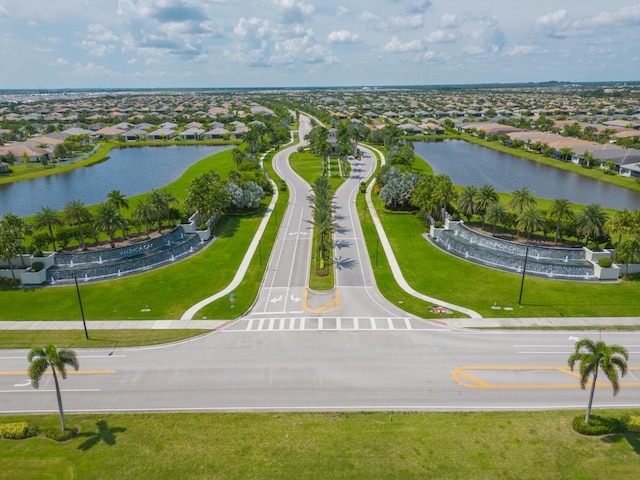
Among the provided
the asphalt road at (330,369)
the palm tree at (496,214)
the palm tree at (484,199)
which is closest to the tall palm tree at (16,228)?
the asphalt road at (330,369)

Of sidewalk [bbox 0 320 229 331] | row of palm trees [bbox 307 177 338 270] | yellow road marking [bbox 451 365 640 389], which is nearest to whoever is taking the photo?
yellow road marking [bbox 451 365 640 389]

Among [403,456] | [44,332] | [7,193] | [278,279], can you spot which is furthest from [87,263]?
[7,193]

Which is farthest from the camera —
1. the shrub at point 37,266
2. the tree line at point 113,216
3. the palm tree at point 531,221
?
the palm tree at point 531,221

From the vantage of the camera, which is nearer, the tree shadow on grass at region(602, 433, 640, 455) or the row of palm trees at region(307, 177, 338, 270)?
the tree shadow on grass at region(602, 433, 640, 455)

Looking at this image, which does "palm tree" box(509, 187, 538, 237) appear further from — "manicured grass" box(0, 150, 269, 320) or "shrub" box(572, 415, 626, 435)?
"manicured grass" box(0, 150, 269, 320)

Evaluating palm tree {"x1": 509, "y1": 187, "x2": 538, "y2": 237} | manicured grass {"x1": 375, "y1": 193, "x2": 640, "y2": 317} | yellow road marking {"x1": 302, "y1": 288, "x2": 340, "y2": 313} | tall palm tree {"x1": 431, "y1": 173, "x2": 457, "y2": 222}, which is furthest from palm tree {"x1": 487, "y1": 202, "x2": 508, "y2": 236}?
yellow road marking {"x1": 302, "y1": 288, "x2": 340, "y2": 313}

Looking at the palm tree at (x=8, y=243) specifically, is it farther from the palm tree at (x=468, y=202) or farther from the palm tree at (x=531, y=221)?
the palm tree at (x=531, y=221)

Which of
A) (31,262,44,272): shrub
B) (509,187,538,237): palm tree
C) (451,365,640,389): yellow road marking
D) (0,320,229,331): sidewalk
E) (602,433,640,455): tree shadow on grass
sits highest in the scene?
(509,187,538,237): palm tree

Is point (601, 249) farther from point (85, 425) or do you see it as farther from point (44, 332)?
point (44, 332)
